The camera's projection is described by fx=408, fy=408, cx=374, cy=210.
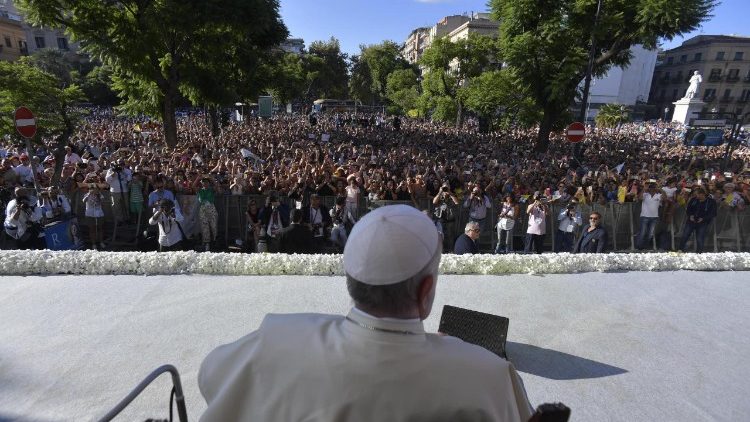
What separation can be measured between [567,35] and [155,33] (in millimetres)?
18249

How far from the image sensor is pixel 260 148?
16219mm

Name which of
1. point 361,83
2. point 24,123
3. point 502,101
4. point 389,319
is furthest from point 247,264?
point 361,83

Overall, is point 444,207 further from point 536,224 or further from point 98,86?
point 98,86

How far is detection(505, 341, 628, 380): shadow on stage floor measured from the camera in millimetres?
3500

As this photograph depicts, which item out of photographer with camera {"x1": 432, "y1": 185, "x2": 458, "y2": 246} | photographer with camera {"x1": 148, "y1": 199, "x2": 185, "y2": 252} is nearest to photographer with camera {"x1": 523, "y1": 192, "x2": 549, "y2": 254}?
photographer with camera {"x1": 432, "y1": 185, "x2": 458, "y2": 246}

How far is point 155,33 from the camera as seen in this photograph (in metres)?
15.5

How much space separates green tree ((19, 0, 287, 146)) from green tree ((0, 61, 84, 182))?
3.06m

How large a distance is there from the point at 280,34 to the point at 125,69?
43.9ft

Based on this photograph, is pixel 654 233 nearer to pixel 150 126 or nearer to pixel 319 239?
pixel 319 239

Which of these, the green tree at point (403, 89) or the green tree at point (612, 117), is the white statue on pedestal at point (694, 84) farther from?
the green tree at point (403, 89)

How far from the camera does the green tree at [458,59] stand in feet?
109

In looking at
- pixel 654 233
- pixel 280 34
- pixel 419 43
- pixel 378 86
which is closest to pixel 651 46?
pixel 654 233

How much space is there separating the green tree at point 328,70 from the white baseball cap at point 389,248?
6674 centimetres

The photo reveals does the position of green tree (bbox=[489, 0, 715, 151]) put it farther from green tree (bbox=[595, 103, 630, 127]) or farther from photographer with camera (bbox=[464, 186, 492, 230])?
green tree (bbox=[595, 103, 630, 127])
